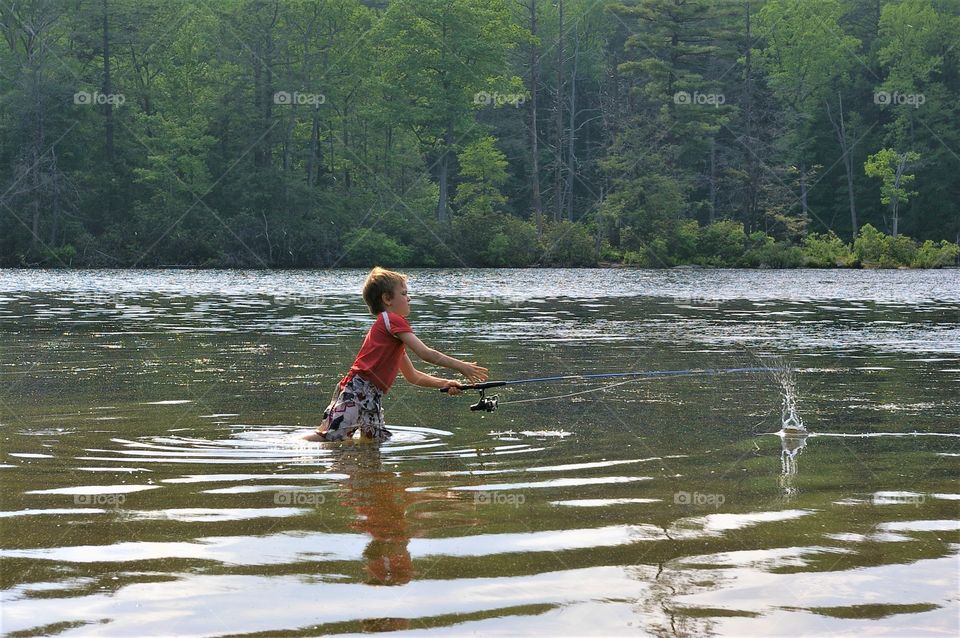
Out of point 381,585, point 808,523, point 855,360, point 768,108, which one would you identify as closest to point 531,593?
point 381,585

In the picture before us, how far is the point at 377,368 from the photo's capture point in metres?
9.30

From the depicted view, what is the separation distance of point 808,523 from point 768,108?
7902 cm

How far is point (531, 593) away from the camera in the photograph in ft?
15.9

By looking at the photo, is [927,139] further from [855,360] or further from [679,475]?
[679,475]

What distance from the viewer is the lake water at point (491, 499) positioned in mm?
4645

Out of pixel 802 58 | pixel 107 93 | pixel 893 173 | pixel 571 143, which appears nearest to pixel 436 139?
pixel 571 143

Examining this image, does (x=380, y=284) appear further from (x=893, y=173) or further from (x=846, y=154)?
(x=846, y=154)
